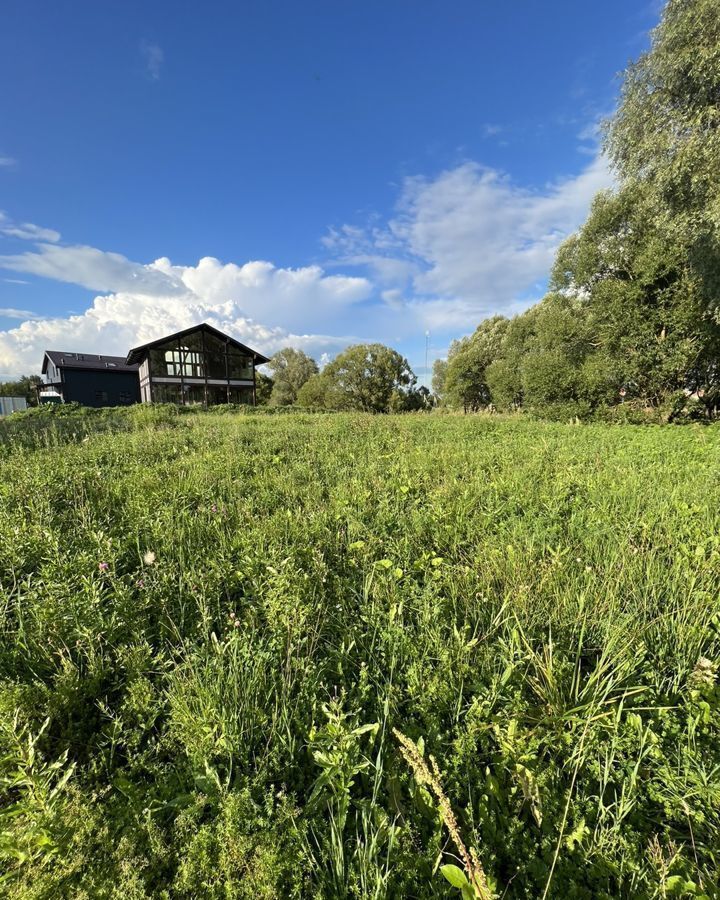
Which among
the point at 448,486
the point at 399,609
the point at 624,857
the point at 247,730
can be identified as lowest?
the point at 624,857

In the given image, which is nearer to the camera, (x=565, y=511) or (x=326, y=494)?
(x=565, y=511)

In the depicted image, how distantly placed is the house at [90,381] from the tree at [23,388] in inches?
427

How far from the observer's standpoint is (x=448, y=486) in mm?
4496

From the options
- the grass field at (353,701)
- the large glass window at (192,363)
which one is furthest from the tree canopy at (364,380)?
the grass field at (353,701)

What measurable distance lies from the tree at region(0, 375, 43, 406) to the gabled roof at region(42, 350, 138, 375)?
843 centimetres

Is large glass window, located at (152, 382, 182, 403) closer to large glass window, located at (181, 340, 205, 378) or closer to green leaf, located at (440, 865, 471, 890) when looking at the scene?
large glass window, located at (181, 340, 205, 378)

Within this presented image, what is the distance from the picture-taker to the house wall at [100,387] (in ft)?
124

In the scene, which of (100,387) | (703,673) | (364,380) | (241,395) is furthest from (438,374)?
(703,673)

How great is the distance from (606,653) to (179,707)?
79.2 inches

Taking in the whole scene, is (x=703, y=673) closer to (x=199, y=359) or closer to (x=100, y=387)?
(x=199, y=359)

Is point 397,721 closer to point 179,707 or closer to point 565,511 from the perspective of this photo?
point 179,707

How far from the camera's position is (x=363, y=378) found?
123ft

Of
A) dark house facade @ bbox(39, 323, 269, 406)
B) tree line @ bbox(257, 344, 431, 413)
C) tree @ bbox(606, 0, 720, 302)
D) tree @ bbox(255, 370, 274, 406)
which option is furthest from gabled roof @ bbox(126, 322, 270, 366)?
tree @ bbox(606, 0, 720, 302)

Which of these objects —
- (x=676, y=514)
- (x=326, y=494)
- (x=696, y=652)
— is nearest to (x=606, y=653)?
(x=696, y=652)
